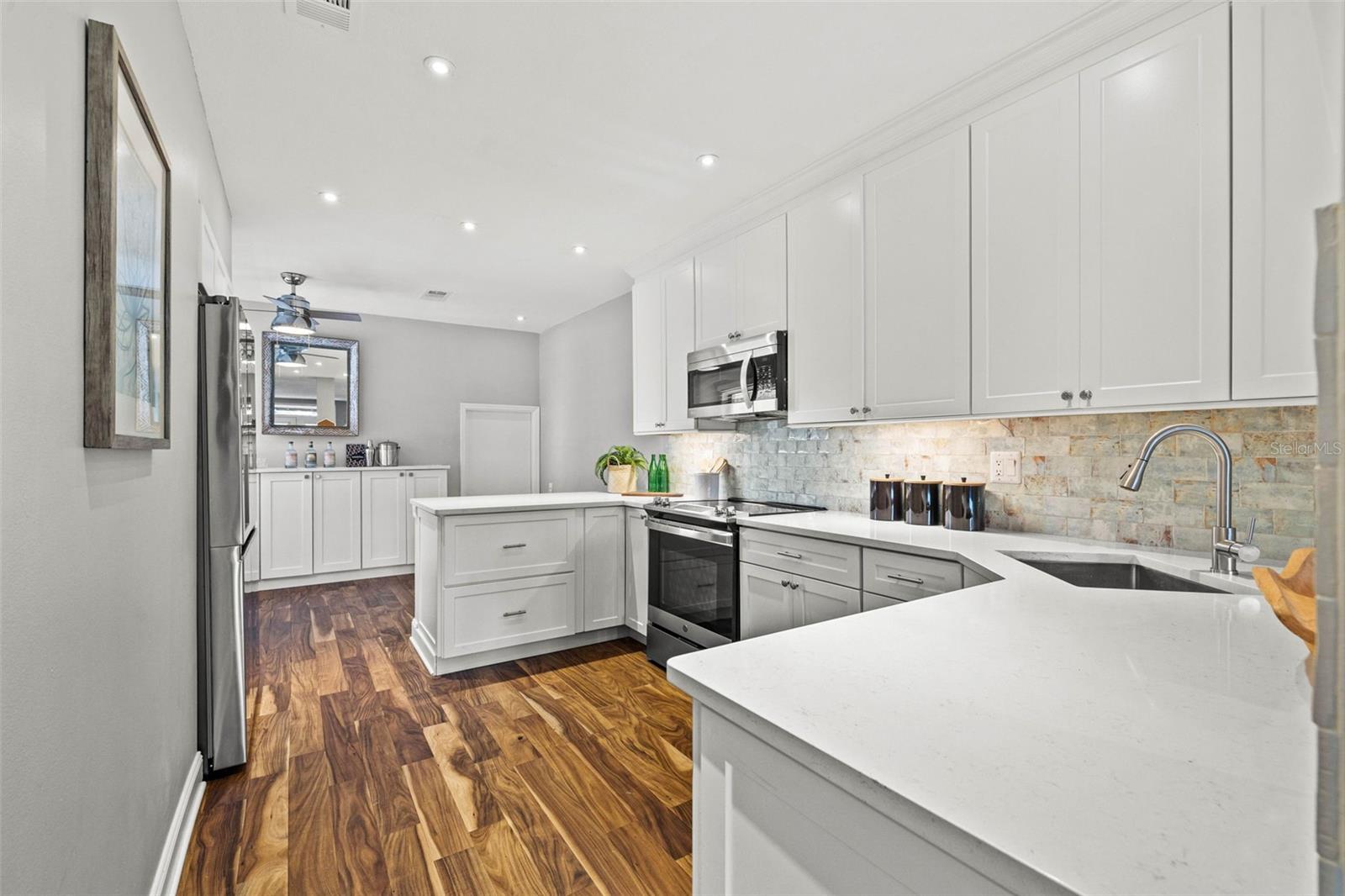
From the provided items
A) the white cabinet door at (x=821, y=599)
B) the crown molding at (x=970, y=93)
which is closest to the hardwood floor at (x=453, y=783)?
the white cabinet door at (x=821, y=599)

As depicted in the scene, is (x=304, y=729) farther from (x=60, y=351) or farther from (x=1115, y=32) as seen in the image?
(x=1115, y=32)

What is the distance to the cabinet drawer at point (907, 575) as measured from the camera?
202 cm

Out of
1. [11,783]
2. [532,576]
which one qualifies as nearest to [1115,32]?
[11,783]

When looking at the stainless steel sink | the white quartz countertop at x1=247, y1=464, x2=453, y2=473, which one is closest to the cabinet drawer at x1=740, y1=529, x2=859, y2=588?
the stainless steel sink

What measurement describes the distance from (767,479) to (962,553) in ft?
5.84

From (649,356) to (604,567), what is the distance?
1.39 m

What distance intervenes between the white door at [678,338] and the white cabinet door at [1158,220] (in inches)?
84.4

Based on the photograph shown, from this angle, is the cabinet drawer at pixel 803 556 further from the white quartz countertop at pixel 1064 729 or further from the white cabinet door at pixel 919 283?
the white quartz countertop at pixel 1064 729

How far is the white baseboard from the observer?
5.26 feet

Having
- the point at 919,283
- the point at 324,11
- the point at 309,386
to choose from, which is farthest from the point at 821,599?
the point at 309,386

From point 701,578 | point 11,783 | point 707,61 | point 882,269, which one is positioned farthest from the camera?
point 701,578

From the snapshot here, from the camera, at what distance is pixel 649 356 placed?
13.7 feet

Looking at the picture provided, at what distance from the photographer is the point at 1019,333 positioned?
2145 millimetres

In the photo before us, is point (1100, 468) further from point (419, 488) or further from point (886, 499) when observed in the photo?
point (419, 488)
